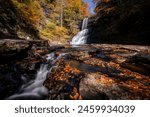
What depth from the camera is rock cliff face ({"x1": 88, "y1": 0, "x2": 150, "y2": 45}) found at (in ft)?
43.1

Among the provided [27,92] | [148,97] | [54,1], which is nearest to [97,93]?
[148,97]

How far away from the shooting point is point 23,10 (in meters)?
16.2

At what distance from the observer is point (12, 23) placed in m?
13.4

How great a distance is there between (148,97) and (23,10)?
1608 cm

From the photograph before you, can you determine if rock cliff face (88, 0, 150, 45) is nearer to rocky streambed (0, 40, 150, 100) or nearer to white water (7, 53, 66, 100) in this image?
rocky streambed (0, 40, 150, 100)

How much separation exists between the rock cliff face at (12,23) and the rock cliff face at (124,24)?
8410mm

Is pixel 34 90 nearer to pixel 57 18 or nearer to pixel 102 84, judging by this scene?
pixel 102 84

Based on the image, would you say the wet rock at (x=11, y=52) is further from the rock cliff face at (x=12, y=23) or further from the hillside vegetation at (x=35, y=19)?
the hillside vegetation at (x=35, y=19)

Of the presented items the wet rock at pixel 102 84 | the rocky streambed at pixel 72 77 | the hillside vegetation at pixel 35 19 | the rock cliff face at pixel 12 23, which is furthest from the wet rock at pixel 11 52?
the hillside vegetation at pixel 35 19

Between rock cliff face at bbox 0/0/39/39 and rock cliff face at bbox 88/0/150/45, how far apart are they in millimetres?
8410

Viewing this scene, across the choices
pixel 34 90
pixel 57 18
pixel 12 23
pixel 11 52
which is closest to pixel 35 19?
pixel 12 23

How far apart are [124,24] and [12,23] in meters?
11.2

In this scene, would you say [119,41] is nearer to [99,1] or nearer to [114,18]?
[114,18]

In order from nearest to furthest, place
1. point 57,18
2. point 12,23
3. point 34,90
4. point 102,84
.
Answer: point 102,84 < point 34,90 < point 12,23 < point 57,18
